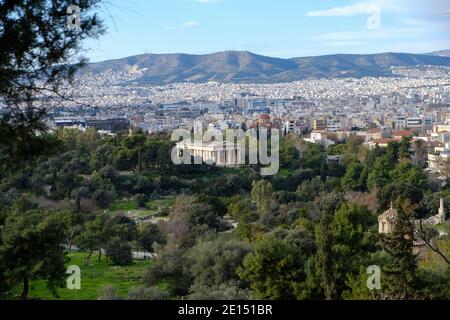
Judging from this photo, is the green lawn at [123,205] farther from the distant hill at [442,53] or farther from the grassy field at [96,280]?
the distant hill at [442,53]

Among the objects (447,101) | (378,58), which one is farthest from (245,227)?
(378,58)

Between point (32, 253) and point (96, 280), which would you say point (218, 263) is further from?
point (96, 280)

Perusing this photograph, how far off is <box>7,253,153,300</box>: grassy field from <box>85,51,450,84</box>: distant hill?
77028 millimetres

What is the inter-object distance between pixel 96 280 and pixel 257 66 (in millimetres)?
103625

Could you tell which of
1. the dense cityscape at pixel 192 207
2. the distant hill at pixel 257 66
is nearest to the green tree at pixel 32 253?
the dense cityscape at pixel 192 207

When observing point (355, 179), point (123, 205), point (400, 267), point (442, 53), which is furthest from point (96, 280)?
point (442, 53)

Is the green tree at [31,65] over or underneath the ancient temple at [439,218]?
over

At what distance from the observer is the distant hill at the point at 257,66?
101250 mm

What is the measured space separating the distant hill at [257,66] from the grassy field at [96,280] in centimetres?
7703

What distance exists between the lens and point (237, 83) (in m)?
106

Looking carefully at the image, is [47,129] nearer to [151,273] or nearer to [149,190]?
[151,273]

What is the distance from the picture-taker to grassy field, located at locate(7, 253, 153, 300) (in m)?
11.0

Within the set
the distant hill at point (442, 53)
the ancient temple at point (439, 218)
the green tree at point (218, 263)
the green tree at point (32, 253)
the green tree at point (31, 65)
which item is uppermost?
the distant hill at point (442, 53)

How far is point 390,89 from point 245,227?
96.6 m
